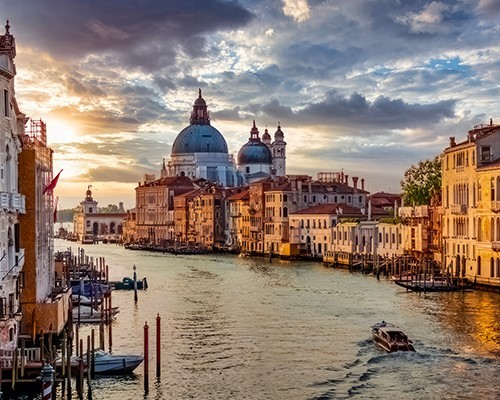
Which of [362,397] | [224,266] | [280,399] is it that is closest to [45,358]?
A: [280,399]

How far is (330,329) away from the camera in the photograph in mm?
27734

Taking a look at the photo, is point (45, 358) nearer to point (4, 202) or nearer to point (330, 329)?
point (4, 202)

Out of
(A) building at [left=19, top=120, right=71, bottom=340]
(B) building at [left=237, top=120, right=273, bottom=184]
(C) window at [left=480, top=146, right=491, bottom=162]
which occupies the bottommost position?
(A) building at [left=19, top=120, right=71, bottom=340]

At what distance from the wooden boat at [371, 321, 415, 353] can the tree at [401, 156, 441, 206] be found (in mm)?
37959

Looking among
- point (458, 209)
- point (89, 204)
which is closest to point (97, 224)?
point (89, 204)

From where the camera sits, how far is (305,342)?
2539cm

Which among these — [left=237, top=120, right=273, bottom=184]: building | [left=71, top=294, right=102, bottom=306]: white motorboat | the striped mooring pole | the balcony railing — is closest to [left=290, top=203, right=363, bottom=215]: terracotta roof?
[left=71, top=294, right=102, bottom=306]: white motorboat

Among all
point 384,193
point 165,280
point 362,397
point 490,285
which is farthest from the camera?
point 384,193

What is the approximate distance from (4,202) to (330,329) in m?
11.3

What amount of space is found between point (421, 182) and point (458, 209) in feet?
75.0

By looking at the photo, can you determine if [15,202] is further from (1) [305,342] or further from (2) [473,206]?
(2) [473,206]

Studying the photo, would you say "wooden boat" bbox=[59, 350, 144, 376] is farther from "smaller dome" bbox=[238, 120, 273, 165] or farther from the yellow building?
"smaller dome" bbox=[238, 120, 273, 165]

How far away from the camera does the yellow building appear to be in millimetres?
37188

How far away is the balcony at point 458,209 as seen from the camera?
40688 millimetres
